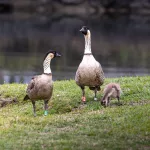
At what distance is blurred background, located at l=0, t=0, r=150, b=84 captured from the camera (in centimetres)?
2852

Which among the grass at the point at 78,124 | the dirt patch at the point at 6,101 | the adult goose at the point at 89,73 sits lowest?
the grass at the point at 78,124

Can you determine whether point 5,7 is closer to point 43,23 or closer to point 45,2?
point 45,2

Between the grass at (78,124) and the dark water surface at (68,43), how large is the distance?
10.7m

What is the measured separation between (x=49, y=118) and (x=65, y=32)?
131 feet

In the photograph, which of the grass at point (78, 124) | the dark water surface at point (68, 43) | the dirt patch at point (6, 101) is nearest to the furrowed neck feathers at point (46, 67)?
the grass at point (78, 124)

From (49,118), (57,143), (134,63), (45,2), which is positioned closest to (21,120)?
(49,118)

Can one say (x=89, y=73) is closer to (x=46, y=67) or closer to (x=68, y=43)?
(x=46, y=67)

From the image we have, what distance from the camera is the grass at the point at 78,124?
8.19 metres

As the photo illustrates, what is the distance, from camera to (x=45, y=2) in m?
68.2

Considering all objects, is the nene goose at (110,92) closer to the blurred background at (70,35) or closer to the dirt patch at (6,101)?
the dirt patch at (6,101)

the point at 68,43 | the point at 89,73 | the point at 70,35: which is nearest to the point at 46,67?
the point at 89,73

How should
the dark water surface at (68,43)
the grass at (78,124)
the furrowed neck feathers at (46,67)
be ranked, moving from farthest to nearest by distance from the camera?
the dark water surface at (68,43), the furrowed neck feathers at (46,67), the grass at (78,124)

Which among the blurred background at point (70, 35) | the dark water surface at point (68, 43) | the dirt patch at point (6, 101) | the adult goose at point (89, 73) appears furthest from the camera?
the blurred background at point (70, 35)

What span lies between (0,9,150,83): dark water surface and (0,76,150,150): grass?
35.1 ft
